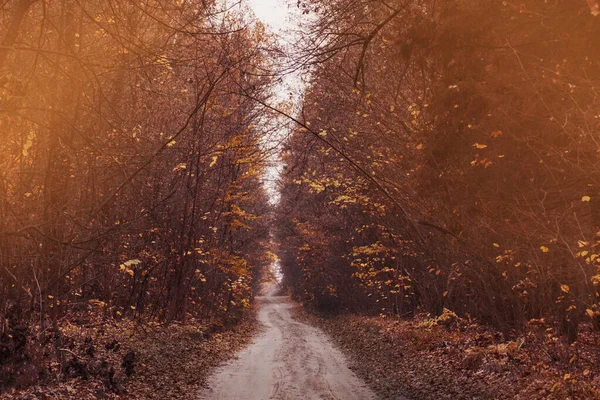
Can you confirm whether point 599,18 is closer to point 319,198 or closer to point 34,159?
point 34,159

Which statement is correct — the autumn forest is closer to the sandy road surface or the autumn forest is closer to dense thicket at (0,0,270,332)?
dense thicket at (0,0,270,332)

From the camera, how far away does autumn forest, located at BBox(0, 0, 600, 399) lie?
25.9 ft

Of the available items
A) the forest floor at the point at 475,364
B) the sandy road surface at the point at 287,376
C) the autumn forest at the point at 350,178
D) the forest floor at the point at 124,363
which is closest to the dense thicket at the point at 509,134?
the autumn forest at the point at 350,178

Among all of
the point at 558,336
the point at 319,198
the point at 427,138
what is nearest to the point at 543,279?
the point at 558,336

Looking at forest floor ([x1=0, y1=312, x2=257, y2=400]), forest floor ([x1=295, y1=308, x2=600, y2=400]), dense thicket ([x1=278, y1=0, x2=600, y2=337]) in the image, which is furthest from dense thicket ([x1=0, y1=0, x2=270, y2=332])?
forest floor ([x1=295, y1=308, x2=600, y2=400])

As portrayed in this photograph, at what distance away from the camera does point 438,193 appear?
10.1 metres

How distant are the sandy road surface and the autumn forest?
2.34 feet

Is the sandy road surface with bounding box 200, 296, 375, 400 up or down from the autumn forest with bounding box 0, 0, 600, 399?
down

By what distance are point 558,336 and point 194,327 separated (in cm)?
1258

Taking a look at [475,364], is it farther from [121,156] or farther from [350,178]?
[121,156]

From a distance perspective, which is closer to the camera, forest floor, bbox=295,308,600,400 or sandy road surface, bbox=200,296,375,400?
forest floor, bbox=295,308,600,400

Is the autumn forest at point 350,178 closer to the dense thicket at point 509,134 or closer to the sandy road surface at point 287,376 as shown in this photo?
the dense thicket at point 509,134

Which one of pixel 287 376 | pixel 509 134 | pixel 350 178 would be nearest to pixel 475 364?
pixel 287 376

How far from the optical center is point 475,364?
1273 cm
